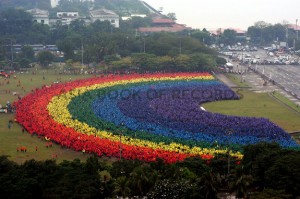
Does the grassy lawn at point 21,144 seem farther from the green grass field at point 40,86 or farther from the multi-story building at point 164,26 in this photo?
the multi-story building at point 164,26

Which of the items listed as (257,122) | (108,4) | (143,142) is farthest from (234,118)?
(108,4)

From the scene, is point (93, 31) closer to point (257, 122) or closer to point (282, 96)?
point (282, 96)

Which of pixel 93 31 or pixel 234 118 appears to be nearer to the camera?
pixel 234 118

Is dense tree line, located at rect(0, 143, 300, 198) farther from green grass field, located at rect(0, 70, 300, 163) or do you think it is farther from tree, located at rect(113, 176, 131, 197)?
green grass field, located at rect(0, 70, 300, 163)

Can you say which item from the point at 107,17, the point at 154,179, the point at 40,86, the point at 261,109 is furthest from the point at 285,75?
the point at 107,17

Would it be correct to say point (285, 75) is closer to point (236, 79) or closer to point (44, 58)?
point (236, 79)
